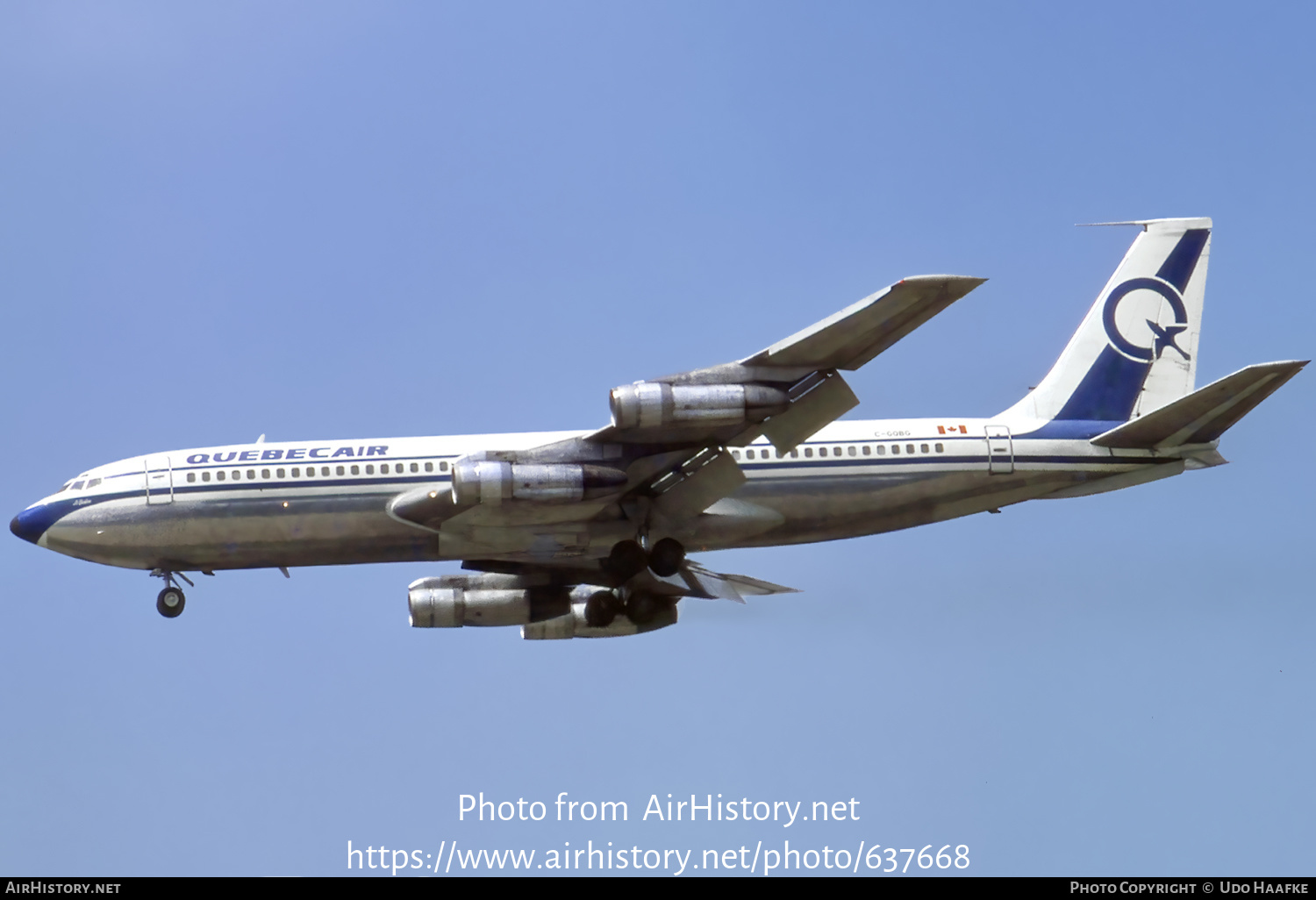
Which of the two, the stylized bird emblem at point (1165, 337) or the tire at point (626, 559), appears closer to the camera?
the tire at point (626, 559)

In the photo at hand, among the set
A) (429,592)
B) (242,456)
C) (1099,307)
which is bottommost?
(429,592)

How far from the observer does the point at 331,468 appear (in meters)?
34.0

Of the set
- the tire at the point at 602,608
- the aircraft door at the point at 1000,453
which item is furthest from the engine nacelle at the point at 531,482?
the aircraft door at the point at 1000,453

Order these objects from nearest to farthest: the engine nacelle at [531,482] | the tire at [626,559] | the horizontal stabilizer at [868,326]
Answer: the horizontal stabilizer at [868,326], the engine nacelle at [531,482], the tire at [626,559]

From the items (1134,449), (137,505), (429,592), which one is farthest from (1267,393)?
(137,505)

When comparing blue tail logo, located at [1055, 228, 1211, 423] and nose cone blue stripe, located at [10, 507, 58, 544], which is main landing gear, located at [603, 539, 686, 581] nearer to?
blue tail logo, located at [1055, 228, 1211, 423]

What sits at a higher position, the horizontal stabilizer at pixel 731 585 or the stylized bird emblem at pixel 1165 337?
the stylized bird emblem at pixel 1165 337

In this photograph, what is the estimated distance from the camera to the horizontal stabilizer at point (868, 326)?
88.6 feet

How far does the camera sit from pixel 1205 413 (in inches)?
1325

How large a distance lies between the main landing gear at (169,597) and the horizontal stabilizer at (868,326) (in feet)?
47.5

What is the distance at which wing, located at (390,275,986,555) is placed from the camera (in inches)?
1126

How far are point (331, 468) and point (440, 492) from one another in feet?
9.68

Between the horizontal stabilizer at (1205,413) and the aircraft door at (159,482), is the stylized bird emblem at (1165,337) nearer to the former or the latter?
the horizontal stabilizer at (1205,413)

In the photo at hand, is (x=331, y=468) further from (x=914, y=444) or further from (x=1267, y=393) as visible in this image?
(x=1267, y=393)
